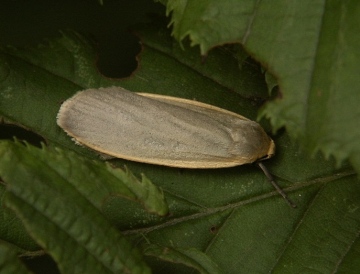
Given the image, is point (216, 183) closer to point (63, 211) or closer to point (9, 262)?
point (63, 211)

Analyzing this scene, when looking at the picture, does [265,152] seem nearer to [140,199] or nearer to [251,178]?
[251,178]

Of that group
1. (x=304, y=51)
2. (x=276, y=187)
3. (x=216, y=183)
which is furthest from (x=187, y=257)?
(x=304, y=51)

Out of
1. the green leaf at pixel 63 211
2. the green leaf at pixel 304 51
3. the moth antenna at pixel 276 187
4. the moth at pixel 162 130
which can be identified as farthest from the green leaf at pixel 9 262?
the moth antenna at pixel 276 187

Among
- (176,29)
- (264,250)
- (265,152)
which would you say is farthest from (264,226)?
(176,29)

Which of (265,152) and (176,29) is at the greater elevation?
(176,29)

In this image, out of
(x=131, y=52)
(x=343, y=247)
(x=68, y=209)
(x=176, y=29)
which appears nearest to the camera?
(x=68, y=209)

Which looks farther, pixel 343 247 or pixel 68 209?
pixel 343 247

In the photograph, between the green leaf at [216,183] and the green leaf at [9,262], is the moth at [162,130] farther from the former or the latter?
the green leaf at [9,262]

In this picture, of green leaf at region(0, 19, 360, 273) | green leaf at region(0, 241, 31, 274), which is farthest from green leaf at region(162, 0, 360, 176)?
green leaf at region(0, 241, 31, 274)
